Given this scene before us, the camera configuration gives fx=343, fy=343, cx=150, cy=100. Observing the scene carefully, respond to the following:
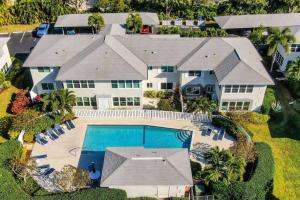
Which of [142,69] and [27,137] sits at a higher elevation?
[142,69]

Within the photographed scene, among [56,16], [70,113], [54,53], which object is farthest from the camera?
[56,16]

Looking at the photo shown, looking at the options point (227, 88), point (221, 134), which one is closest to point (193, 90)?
point (227, 88)

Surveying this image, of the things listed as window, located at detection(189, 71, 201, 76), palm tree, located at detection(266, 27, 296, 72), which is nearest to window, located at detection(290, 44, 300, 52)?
palm tree, located at detection(266, 27, 296, 72)

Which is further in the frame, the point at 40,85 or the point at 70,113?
the point at 40,85

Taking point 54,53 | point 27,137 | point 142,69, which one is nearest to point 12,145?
point 27,137

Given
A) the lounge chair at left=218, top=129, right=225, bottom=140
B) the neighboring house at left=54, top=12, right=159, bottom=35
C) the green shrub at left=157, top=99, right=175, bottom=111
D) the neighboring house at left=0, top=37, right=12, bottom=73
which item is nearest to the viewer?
the lounge chair at left=218, top=129, right=225, bottom=140

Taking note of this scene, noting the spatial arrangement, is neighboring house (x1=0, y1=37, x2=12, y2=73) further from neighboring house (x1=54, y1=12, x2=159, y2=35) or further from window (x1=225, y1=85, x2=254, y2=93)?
window (x1=225, y1=85, x2=254, y2=93)

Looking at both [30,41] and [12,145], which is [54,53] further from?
[30,41]
